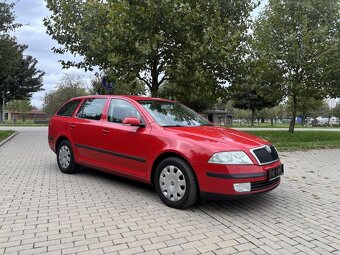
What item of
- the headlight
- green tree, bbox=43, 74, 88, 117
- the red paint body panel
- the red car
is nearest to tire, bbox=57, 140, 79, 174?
the red car

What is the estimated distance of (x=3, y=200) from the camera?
5316 mm

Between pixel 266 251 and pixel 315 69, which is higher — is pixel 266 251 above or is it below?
below

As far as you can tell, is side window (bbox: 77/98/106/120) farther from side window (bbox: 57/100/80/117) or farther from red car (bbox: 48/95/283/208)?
side window (bbox: 57/100/80/117)

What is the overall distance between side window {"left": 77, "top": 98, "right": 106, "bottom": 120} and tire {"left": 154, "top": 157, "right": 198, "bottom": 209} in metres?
2.04

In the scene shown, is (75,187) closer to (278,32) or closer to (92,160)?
(92,160)

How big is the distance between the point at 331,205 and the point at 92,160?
161 inches

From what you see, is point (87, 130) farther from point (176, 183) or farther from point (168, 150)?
point (176, 183)

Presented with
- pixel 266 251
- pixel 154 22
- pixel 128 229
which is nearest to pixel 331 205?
pixel 266 251

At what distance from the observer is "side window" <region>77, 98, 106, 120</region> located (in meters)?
6.64

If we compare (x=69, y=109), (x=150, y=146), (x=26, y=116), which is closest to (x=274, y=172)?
(x=150, y=146)

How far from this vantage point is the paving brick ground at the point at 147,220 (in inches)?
147

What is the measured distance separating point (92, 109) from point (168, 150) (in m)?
2.44

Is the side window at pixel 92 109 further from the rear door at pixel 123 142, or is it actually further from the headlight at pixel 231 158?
the headlight at pixel 231 158

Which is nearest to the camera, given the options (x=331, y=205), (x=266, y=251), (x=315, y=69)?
(x=266, y=251)
